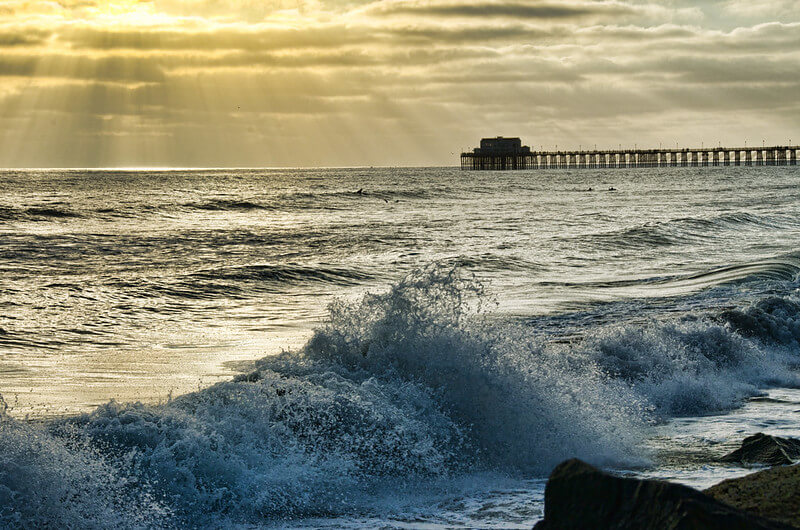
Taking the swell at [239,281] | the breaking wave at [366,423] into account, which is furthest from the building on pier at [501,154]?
the breaking wave at [366,423]

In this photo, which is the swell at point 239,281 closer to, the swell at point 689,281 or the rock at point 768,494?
the swell at point 689,281

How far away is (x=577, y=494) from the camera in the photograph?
12.3 feet

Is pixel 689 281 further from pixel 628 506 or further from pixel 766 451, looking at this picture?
pixel 628 506

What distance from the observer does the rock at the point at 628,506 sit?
131 inches

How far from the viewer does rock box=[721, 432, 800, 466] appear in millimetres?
6137

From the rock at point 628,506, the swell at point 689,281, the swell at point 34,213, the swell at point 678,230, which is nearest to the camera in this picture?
the rock at point 628,506

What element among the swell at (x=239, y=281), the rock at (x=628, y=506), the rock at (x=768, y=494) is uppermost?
the rock at (x=628, y=506)

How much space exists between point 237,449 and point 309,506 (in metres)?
0.76

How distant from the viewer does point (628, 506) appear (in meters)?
3.60

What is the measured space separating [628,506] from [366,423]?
3256mm

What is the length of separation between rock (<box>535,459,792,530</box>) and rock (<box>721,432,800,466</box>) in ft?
9.72

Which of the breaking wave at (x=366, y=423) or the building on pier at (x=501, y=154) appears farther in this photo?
the building on pier at (x=501, y=154)

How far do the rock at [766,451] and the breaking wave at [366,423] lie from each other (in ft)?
2.48

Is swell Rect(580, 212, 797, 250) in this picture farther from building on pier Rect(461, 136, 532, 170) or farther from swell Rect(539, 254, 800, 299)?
building on pier Rect(461, 136, 532, 170)
